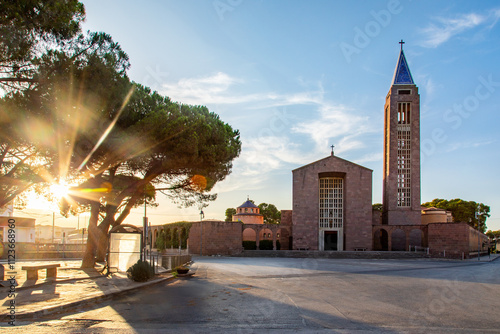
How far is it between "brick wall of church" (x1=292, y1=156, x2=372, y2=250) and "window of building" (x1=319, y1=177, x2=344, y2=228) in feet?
2.98

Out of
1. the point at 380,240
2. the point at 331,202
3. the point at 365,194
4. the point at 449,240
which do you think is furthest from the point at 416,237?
the point at 331,202

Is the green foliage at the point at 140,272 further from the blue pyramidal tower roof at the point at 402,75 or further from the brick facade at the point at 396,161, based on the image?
the blue pyramidal tower roof at the point at 402,75

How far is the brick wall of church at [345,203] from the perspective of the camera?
45094 millimetres

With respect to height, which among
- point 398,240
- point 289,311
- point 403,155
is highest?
point 403,155

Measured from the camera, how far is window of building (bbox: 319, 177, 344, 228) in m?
46.8

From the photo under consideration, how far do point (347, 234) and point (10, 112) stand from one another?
127 ft

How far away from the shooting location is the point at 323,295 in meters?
11.5

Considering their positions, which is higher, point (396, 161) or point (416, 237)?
point (396, 161)

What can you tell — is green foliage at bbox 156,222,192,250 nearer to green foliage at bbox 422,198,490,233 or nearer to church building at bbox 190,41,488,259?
church building at bbox 190,41,488,259

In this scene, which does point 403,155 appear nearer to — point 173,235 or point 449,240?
point 449,240

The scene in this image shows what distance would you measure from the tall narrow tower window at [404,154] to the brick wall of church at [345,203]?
4450 mm

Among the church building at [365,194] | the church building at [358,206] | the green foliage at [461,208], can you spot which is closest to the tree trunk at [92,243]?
the church building at [358,206]

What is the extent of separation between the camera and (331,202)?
47.2m

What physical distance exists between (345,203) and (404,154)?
929 centimetres
